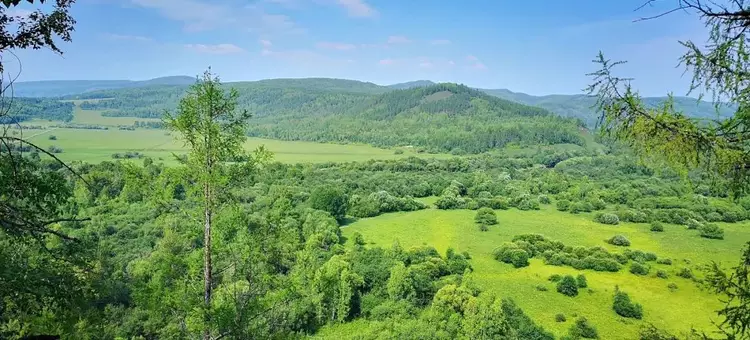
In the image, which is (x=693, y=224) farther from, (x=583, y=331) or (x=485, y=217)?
(x=583, y=331)

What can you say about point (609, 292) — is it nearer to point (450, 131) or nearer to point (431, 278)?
point (431, 278)

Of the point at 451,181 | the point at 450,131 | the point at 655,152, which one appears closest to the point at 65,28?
the point at 655,152

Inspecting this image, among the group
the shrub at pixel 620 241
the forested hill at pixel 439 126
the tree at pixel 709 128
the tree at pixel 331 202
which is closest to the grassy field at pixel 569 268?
the shrub at pixel 620 241

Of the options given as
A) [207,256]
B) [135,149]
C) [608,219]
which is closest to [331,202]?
[608,219]

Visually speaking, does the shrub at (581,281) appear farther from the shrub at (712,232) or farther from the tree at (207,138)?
the tree at (207,138)

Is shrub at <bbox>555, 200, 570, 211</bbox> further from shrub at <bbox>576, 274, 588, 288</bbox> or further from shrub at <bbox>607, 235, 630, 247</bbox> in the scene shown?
shrub at <bbox>576, 274, 588, 288</bbox>

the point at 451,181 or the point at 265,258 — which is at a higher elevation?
the point at 265,258

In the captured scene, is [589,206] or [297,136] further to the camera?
[297,136]

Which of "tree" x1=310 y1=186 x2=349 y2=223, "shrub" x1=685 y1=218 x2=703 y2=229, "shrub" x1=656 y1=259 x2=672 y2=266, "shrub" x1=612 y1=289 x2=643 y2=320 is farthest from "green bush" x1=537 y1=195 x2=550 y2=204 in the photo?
"shrub" x1=612 y1=289 x2=643 y2=320
